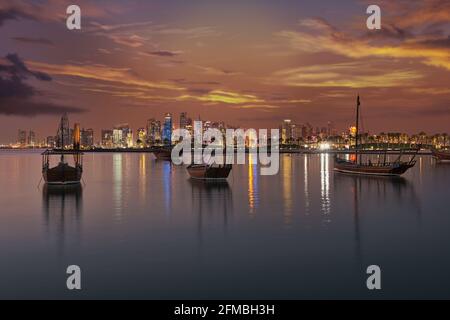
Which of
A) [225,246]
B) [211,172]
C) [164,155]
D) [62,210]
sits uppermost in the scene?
[164,155]

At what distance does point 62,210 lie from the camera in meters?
31.9

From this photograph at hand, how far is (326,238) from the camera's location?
21.8m

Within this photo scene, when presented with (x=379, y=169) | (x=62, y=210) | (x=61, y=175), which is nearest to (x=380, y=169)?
(x=379, y=169)

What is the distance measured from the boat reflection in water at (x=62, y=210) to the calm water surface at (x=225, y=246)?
0.36 ft

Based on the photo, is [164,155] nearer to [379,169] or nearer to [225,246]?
[379,169]

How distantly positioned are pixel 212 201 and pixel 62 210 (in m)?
10.6

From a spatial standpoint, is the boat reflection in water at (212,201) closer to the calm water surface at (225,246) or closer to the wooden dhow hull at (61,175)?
the calm water surface at (225,246)

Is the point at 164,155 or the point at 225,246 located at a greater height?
the point at 164,155
